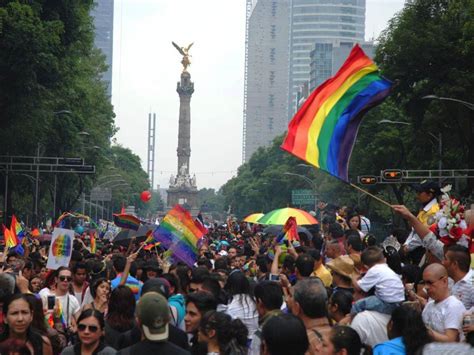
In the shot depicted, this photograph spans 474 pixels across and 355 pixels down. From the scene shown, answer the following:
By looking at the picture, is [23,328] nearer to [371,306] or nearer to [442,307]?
[371,306]

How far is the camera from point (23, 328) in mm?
Answer: 8086

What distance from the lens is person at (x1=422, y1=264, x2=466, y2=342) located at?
823cm

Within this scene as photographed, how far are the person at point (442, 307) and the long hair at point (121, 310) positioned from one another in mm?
2313

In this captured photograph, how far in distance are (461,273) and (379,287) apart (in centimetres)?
65

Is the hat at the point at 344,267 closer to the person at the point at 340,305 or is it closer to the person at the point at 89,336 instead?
the person at the point at 340,305

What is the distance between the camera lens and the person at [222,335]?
7453 millimetres

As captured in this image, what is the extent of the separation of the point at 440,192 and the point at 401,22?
3093cm

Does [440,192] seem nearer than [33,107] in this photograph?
Yes

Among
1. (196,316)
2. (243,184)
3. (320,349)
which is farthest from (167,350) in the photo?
(243,184)

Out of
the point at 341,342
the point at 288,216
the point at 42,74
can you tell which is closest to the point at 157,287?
the point at 341,342

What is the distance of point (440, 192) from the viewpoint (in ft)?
40.6

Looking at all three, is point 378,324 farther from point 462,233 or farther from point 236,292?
point 462,233

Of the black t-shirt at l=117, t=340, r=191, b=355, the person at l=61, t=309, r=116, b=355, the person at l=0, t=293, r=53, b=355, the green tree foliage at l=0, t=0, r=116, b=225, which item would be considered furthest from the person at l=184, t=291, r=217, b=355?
the green tree foliage at l=0, t=0, r=116, b=225

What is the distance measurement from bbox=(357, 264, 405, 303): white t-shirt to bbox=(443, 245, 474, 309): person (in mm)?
402
